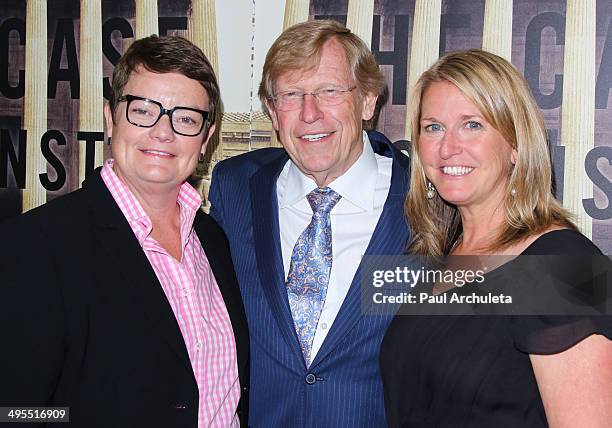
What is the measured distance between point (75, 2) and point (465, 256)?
2.30m

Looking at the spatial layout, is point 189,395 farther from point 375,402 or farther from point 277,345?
point 375,402

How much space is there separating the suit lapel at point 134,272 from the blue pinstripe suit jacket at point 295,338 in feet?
1.50

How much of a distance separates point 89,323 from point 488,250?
1.17m

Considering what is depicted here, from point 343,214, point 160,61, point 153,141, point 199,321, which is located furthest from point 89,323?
point 343,214

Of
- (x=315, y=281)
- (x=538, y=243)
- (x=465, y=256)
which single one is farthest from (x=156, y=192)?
(x=538, y=243)

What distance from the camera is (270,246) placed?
7.72ft

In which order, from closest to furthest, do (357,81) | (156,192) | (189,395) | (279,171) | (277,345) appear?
1. (189,395)
2. (156,192)
3. (277,345)
4. (357,81)
5. (279,171)

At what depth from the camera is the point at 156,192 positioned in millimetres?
2078

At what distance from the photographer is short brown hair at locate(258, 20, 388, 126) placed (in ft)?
7.69

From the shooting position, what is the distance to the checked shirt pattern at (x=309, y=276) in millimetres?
2229

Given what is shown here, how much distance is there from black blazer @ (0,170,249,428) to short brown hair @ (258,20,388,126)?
817 millimetres

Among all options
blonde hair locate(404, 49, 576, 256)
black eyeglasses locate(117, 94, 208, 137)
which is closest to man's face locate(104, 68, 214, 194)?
black eyeglasses locate(117, 94, 208, 137)

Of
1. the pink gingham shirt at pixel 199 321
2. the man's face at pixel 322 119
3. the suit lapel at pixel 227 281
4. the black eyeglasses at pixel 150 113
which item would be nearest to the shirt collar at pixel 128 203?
the pink gingham shirt at pixel 199 321

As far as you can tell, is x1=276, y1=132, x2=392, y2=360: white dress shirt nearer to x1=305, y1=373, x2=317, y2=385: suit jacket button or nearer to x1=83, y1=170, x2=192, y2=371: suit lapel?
x1=305, y1=373, x2=317, y2=385: suit jacket button
